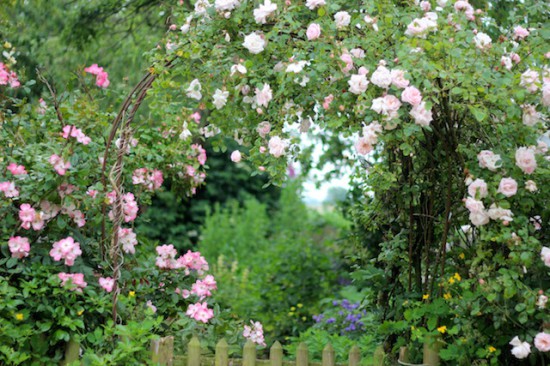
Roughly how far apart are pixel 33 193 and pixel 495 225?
82.2 inches

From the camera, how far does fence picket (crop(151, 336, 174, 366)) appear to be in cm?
344

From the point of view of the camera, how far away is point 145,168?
3.99 m

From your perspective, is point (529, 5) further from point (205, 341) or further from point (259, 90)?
Answer: point (205, 341)

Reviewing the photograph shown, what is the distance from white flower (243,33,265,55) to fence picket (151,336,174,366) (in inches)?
55.8

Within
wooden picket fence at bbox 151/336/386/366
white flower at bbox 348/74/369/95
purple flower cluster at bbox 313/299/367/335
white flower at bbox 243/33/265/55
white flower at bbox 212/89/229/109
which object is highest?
white flower at bbox 243/33/265/55

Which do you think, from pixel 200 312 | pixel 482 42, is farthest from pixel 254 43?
pixel 200 312

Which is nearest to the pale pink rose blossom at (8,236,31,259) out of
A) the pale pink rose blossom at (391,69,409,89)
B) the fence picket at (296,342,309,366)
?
the fence picket at (296,342,309,366)

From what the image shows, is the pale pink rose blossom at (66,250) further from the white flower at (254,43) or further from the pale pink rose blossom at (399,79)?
the pale pink rose blossom at (399,79)

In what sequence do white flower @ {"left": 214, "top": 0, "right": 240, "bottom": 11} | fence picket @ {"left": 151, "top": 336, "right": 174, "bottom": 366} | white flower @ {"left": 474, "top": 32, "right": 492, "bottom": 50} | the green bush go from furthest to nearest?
the green bush, fence picket @ {"left": 151, "top": 336, "right": 174, "bottom": 366}, white flower @ {"left": 214, "top": 0, "right": 240, "bottom": 11}, white flower @ {"left": 474, "top": 32, "right": 492, "bottom": 50}

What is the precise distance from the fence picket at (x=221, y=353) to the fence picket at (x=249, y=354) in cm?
9

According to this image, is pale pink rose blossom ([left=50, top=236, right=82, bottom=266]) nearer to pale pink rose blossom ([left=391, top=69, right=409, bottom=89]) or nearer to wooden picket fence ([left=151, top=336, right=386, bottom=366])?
wooden picket fence ([left=151, top=336, right=386, bottom=366])

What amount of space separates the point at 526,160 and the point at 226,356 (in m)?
1.63

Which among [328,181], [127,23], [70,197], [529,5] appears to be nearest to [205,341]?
[70,197]

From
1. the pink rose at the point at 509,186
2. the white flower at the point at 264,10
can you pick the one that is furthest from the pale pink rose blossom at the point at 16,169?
the pink rose at the point at 509,186
